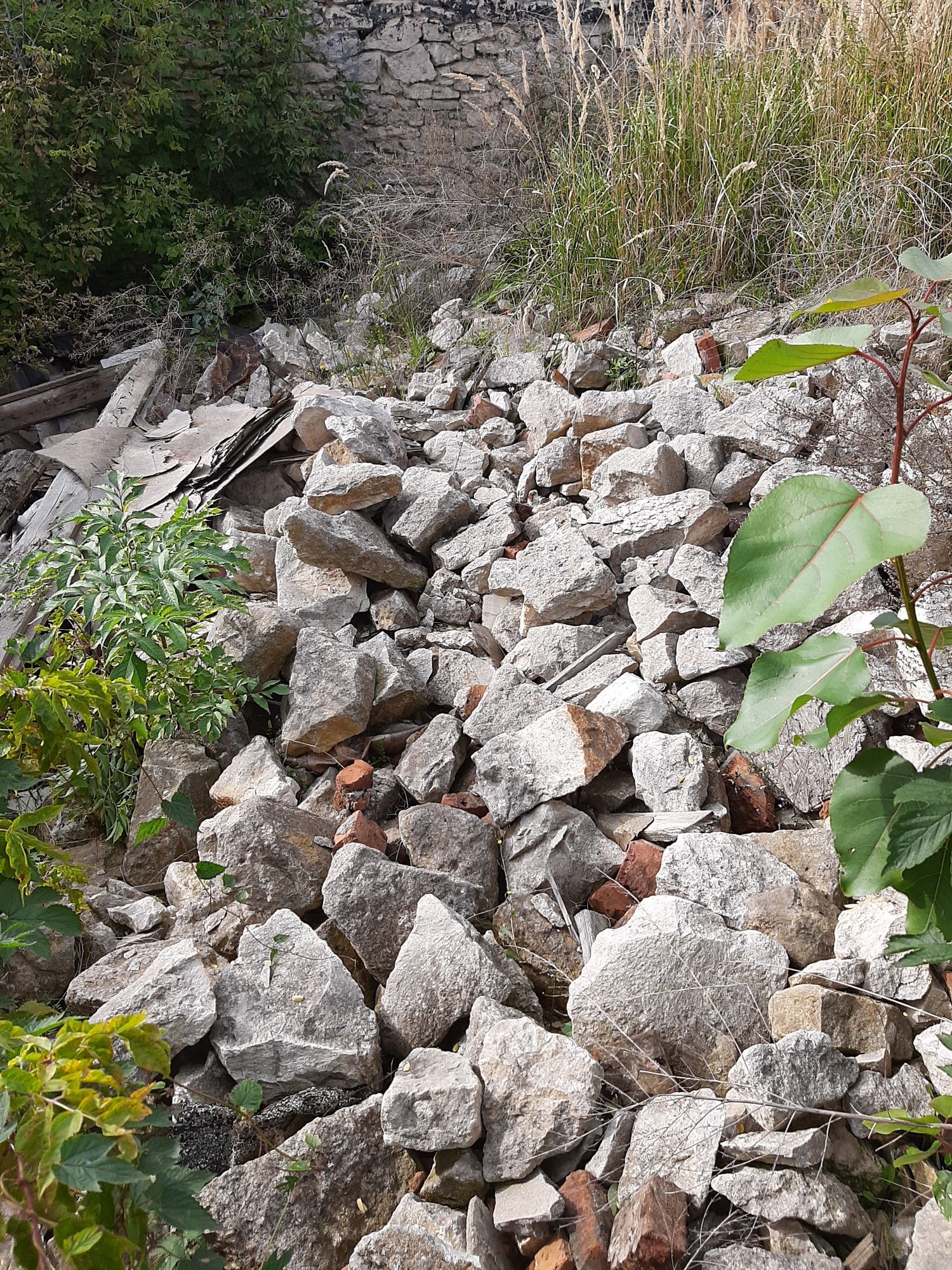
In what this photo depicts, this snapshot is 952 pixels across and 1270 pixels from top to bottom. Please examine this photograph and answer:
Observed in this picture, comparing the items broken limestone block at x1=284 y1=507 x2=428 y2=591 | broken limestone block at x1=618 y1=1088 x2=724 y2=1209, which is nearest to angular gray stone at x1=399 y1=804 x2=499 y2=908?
broken limestone block at x1=618 y1=1088 x2=724 y2=1209

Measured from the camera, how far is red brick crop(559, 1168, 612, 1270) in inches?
55.6

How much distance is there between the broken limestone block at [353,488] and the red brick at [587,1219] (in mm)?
2164

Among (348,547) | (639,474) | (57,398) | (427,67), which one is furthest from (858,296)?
(427,67)

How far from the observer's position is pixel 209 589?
2.49 m

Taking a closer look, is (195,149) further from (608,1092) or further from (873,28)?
(608,1092)

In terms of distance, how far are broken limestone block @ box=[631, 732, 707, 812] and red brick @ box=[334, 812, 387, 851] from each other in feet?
2.12

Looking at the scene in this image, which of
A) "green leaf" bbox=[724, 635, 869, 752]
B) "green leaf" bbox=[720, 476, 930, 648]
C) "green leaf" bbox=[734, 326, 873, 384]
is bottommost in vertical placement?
"green leaf" bbox=[724, 635, 869, 752]

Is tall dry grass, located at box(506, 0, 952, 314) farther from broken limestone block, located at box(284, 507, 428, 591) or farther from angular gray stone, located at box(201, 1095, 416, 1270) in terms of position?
angular gray stone, located at box(201, 1095, 416, 1270)

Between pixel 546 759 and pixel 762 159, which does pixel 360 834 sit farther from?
pixel 762 159

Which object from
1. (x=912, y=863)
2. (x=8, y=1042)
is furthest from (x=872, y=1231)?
(x=8, y=1042)

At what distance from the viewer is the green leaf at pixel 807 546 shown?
759 millimetres

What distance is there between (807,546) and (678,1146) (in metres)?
1.13

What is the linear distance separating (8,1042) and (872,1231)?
1.29 metres

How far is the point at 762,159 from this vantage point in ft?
13.2
